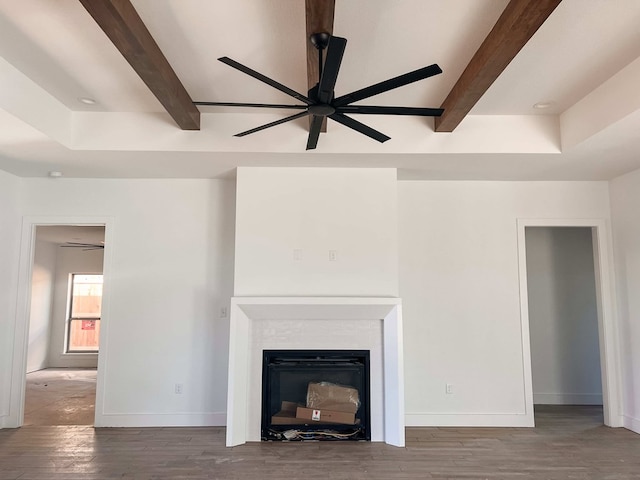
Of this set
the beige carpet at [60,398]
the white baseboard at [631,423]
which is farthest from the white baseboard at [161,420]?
the white baseboard at [631,423]

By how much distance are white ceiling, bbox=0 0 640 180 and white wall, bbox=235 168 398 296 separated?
199mm

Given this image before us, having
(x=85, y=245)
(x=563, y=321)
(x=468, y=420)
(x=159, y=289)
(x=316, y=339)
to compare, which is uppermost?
(x=85, y=245)

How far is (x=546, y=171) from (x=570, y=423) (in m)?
2.50

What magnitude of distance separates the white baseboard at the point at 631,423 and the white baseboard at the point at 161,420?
3.87 meters

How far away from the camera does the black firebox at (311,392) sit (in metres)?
3.77

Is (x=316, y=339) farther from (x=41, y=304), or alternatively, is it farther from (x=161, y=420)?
(x=41, y=304)

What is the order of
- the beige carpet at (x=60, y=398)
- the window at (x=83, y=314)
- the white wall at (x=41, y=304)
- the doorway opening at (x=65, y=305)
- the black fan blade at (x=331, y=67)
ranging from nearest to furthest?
the black fan blade at (x=331, y=67), the beige carpet at (x=60, y=398), the doorway opening at (x=65, y=305), the white wall at (x=41, y=304), the window at (x=83, y=314)

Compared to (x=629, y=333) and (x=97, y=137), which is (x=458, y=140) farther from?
(x=97, y=137)

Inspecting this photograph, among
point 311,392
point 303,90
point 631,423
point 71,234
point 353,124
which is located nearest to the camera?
point 353,124

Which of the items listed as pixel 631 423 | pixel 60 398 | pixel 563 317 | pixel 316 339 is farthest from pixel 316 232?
pixel 60 398

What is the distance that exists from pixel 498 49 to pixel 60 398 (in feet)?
19.8

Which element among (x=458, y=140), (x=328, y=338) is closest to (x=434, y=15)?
(x=458, y=140)

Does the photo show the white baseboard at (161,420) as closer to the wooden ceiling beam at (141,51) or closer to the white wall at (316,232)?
the white wall at (316,232)

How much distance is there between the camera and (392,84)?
2.16m
